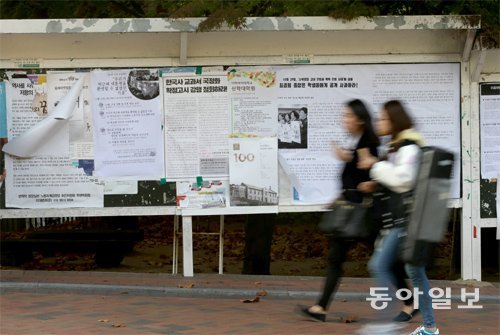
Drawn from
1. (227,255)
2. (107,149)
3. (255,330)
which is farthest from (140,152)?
(227,255)

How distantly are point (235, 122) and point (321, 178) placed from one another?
1227 mm

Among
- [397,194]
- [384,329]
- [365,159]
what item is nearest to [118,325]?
[384,329]

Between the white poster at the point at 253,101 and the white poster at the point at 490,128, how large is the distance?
98.3 inches

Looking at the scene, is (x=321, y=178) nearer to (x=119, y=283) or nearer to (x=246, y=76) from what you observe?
(x=246, y=76)

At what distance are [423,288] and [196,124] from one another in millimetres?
4248

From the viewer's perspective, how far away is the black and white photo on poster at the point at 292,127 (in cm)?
960

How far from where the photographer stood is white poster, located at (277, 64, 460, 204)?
960cm

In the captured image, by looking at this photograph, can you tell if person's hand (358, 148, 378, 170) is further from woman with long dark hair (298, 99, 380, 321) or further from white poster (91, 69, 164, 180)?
white poster (91, 69, 164, 180)

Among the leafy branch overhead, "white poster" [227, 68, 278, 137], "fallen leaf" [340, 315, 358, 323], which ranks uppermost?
the leafy branch overhead

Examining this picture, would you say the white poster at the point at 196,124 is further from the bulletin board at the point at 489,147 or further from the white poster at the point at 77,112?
the bulletin board at the point at 489,147

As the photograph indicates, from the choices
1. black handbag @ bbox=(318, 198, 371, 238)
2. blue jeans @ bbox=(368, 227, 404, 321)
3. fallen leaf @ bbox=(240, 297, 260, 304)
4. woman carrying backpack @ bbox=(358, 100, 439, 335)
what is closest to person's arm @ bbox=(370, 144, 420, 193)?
woman carrying backpack @ bbox=(358, 100, 439, 335)

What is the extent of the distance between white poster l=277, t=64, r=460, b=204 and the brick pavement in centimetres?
129

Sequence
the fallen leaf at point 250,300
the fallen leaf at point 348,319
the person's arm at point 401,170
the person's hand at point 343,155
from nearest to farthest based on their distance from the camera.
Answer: the person's arm at point 401,170 → the person's hand at point 343,155 → the fallen leaf at point 348,319 → the fallen leaf at point 250,300

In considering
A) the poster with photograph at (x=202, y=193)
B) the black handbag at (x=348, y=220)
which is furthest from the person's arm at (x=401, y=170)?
the poster with photograph at (x=202, y=193)
